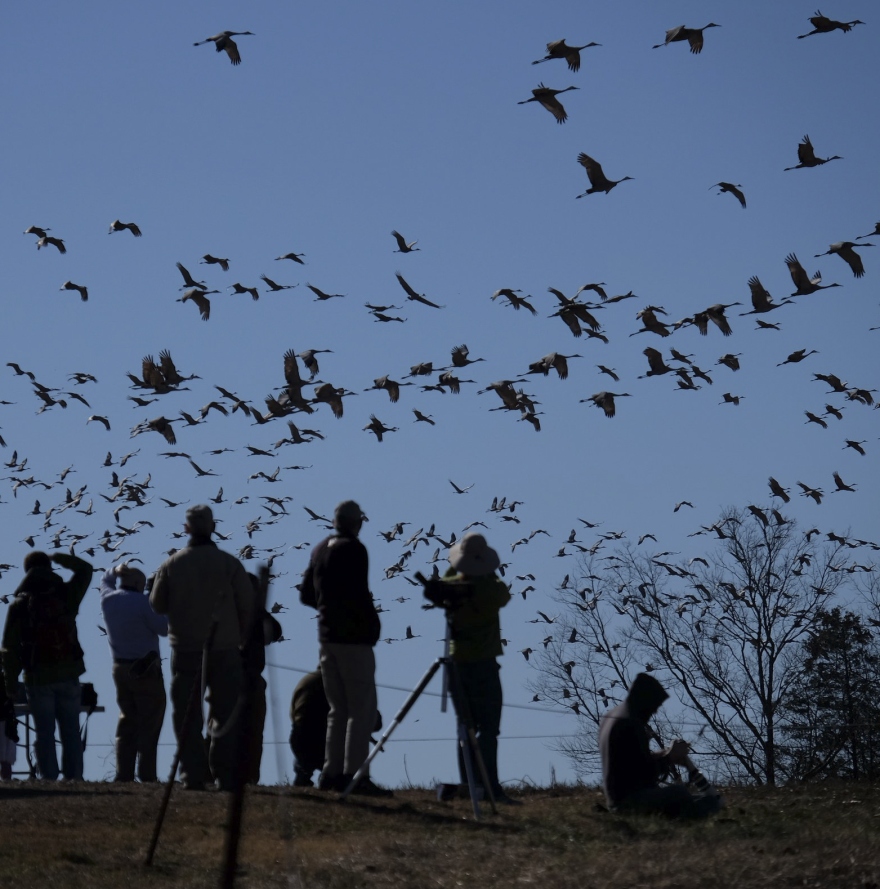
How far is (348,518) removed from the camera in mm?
10461

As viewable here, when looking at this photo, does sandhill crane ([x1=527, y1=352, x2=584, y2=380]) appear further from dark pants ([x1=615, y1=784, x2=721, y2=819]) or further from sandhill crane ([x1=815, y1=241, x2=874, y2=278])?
dark pants ([x1=615, y1=784, x2=721, y2=819])

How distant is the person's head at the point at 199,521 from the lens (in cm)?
1046

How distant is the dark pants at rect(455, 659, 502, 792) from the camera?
1035 centimetres

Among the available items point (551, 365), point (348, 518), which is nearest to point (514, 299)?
point (551, 365)

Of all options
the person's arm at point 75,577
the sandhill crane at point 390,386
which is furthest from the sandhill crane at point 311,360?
the person's arm at point 75,577

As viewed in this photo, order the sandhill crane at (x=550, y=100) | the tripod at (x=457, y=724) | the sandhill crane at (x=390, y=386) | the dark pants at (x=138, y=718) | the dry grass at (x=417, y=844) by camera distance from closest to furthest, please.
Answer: the dry grass at (x=417, y=844) < the tripod at (x=457, y=724) < the dark pants at (x=138, y=718) < the sandhill crane at (x=550, y=100) < the sandhill crane at (x=390, y=386)

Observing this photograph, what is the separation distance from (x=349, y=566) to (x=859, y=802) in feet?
13.2

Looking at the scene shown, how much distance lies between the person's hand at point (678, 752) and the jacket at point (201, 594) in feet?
9.37

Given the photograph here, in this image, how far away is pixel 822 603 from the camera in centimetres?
4238

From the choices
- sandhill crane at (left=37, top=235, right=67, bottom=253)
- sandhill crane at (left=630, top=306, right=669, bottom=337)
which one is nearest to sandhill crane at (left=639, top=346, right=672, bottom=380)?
sandhill crane at (left=630, top=306, right=669, bottom=337)

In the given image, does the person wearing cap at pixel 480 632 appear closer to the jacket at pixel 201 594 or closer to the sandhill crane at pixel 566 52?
the jacket at pixel 201 594

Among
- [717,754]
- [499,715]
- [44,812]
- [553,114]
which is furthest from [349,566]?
[717,754]

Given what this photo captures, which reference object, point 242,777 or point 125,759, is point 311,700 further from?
point 242,777

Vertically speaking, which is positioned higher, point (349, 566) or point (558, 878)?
point (349, 566)
